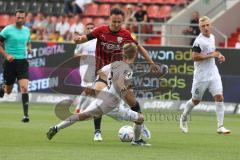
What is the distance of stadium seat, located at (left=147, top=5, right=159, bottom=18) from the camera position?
33.9 m

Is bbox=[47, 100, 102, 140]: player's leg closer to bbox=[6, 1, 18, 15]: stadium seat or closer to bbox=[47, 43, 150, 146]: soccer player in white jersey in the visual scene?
bbox=[47, 43, 150, 146]: soccer player in white jersey

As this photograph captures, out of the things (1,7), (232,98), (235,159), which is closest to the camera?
(235,159)

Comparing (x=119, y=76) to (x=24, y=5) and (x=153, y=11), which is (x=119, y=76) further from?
(x=24, y=5)

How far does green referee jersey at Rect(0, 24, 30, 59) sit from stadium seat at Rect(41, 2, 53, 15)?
680 inches

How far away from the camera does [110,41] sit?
15086mm

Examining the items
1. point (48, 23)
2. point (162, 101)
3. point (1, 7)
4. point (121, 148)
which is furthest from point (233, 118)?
point (1, 7)

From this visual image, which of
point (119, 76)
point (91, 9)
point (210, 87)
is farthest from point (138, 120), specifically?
point (91, 9)

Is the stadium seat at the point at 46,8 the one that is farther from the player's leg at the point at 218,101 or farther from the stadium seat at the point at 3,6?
the player's leg at the point at 218,101

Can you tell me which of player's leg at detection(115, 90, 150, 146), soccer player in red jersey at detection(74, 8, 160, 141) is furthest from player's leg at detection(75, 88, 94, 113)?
player's leg at detection(115, 90, 150, 146)

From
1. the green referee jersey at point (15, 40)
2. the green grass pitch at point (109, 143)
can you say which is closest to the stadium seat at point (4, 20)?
the green grass pitch at point (109, 143)

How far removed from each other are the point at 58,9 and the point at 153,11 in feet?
16.2

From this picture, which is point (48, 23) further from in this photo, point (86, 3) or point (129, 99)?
point (129, 99)

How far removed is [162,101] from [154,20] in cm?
802

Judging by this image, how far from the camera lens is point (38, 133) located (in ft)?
53.1
